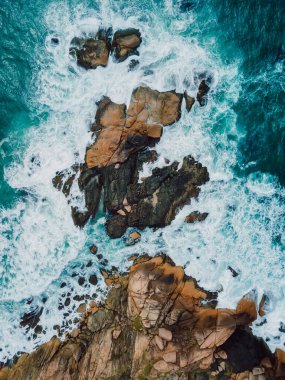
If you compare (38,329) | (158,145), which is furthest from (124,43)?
(38,329)

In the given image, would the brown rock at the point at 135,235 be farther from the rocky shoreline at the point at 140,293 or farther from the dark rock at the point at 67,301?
the dark rock at the point at 67,301

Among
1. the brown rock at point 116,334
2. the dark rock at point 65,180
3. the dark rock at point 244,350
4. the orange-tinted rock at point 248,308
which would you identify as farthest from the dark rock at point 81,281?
the orange-tinted rock at point 248,308

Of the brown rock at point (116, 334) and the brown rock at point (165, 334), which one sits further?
the brown rock at point (116, 334)

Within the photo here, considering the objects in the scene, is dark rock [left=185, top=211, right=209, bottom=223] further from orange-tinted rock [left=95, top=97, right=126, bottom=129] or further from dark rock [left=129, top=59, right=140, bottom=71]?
dark rock [left=129, top=59, right=140, bottom=71]

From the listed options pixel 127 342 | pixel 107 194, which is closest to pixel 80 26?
pixel 107 194

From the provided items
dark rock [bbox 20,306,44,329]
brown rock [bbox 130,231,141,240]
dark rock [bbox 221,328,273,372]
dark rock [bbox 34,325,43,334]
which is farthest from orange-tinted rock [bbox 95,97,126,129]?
dark rock [bbox 221,328,273,372]

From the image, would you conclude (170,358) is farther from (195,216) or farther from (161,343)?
(195,216)
